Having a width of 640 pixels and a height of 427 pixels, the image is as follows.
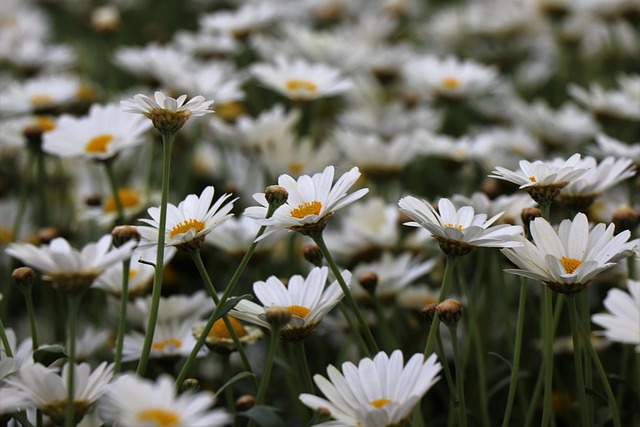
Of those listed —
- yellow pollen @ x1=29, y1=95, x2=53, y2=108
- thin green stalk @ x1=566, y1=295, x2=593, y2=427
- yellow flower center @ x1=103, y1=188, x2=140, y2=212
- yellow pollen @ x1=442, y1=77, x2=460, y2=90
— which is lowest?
thin green stalk @ x1=566, y1=295, x2=593, y2=427

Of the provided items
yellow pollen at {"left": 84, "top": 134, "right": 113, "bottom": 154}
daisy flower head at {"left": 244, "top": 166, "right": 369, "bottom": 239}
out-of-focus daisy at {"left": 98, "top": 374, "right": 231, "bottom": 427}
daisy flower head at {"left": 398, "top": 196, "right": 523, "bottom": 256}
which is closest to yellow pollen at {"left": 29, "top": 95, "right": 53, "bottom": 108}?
yellow pollen at {"left": 84, "top": 134, "right": 113, "bottom": 154}

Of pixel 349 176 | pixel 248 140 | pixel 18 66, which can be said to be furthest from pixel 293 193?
pixel 18 66

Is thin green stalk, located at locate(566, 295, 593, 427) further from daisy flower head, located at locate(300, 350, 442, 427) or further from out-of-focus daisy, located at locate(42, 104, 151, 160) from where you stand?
out-of-focus daisy, located at locate(42, 104, 151, 160)

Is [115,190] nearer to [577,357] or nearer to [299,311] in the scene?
[299,311]

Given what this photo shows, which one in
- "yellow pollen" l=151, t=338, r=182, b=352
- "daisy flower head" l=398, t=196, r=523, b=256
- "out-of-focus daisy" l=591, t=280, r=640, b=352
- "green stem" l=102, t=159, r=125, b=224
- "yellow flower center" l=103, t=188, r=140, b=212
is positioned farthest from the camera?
"yellow flower center" l=103, t=188, r=140, b=212

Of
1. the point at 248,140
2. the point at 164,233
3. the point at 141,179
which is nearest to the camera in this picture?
the point at 164,233

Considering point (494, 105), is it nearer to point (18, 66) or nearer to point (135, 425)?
point (18, 66)

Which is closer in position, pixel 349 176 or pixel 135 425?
pixel 135 425
